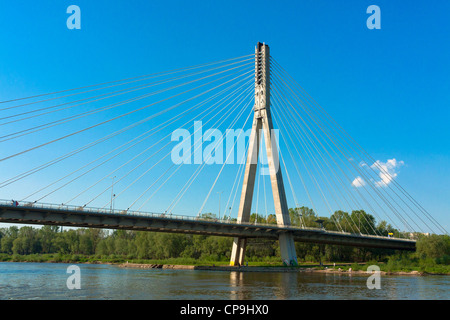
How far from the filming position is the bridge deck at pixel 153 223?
4840 centimetres

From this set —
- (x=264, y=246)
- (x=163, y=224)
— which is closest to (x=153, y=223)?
(x=163, y=224)

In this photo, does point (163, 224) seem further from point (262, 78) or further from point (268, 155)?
point (262, 78)

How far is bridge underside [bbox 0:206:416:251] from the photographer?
48812mm

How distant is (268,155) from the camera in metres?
60.4

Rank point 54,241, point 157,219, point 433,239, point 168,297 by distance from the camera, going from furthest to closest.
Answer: point 54,241, point 433,239, point 157,219, point 168,297

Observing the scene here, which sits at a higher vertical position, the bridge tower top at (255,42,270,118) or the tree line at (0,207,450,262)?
the bridge tower top at (255,42,270,118)

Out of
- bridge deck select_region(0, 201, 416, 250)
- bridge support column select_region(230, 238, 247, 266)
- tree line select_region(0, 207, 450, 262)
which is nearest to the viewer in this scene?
bridge deck select_region(0, 201, 416, 250)

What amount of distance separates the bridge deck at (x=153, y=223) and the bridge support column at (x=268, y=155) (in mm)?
2359

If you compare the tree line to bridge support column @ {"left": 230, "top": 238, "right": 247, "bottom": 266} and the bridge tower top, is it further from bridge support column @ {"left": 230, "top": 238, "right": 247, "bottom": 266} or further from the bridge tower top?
the bridge tower top

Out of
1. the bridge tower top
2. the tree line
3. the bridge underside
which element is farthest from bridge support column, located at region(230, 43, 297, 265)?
the tree line
